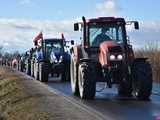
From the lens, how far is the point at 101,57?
67.6ft

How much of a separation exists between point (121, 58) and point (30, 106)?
149 inches

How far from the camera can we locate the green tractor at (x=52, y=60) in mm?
34594

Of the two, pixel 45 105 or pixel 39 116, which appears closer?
pixel 39 116

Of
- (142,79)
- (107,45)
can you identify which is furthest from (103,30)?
(142,79)

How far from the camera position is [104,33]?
21469mm

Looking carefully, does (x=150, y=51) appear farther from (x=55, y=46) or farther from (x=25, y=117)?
(x=25, y=117)

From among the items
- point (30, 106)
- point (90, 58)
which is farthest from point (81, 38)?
point (30, 106)

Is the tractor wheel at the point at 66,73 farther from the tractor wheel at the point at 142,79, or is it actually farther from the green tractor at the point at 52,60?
the tractor wheel at the point at 142,79

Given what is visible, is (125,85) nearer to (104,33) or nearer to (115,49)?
(115,49)

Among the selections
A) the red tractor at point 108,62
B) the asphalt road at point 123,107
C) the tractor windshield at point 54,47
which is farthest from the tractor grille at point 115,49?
the tractor windshield at point 54,47

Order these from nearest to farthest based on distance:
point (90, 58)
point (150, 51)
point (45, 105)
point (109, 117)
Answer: point (109, 117) < point (45, 105) < point (90, 58) < point (150, 51)

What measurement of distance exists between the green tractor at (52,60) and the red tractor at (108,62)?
1211 cm

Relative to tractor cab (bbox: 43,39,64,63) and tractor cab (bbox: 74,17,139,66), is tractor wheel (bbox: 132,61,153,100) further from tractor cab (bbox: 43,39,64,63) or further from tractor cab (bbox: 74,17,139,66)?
tractor cab (bbox: 43,39,64,63)

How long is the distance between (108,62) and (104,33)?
1779 millimetres
